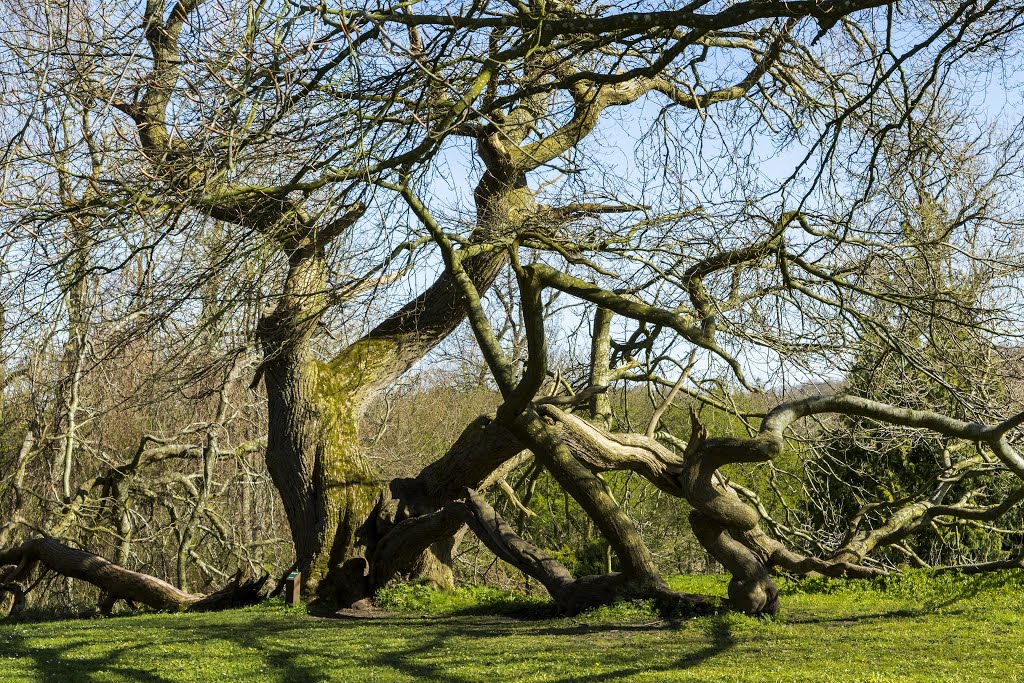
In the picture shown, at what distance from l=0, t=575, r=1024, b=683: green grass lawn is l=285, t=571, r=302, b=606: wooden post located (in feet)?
0.52

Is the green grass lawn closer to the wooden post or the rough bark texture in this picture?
the wooden post

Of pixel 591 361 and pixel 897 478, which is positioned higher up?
pixel 591 361

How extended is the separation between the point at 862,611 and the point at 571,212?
4.89m

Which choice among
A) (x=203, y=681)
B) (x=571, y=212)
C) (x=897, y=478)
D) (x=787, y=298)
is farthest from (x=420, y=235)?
(x=897, y=478)

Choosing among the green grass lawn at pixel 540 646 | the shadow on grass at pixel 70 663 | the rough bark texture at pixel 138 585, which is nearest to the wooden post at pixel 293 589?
the green grass lawn at pixel 540 646

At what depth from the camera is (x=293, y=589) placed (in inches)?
401

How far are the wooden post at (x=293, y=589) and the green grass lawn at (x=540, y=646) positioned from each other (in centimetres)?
16

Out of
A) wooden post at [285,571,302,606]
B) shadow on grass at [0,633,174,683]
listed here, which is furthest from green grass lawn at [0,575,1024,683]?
wooden post at [285,571,302,606]

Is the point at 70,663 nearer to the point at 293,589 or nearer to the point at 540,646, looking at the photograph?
the point at 540,646

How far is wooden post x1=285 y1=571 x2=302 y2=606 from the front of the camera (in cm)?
1016

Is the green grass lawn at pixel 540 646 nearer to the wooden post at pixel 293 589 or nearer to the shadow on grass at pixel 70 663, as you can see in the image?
the shadow on grass at pixel 70 663

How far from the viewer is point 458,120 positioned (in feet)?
21.4

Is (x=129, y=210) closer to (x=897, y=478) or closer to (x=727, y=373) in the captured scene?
(x=727, y=373)

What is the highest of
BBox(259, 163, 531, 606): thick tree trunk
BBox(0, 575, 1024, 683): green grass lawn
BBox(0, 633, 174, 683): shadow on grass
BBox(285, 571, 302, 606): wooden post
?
BBox(259, 163, 531, 606): thick tree trunk
